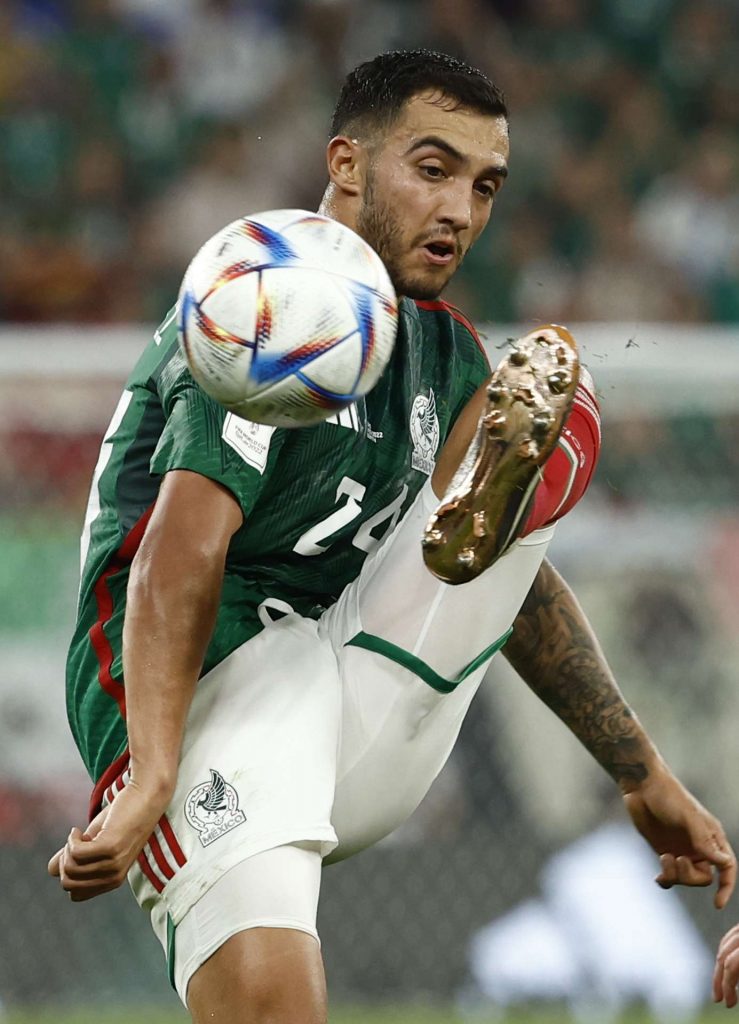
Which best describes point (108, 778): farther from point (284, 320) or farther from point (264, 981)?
point (284, 320)

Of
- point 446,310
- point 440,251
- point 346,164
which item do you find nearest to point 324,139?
point 446,310

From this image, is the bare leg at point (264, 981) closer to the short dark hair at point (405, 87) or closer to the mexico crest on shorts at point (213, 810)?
the mexico crest on shorts at point (213, 810)

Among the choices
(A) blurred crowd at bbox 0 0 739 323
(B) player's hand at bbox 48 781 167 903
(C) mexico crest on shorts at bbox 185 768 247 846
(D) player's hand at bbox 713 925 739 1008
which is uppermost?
(B) player's hand at bbox 48 781 167 903

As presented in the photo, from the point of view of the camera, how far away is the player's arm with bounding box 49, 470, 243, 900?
2.23m

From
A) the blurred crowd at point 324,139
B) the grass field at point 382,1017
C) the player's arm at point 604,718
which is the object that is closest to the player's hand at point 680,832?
the player's arm at point 604,718

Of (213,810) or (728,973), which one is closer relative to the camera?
(213,810)

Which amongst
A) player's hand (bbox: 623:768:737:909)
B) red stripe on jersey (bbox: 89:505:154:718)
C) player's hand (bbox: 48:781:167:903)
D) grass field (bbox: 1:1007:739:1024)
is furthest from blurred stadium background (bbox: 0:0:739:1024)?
player's hand (bbox: 48:781:167:903)

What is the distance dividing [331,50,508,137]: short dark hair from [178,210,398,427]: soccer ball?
0.43 meters

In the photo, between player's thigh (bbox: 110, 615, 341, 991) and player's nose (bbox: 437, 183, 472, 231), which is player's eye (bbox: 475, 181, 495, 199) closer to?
player's nose (bbox: 437, 183, 472, 231)

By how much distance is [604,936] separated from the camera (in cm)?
502

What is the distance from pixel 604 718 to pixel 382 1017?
95.3 inches

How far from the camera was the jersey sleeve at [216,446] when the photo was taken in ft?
7.61

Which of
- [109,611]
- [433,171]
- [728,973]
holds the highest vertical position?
[433,171]

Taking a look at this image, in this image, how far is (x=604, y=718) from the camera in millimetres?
2820
